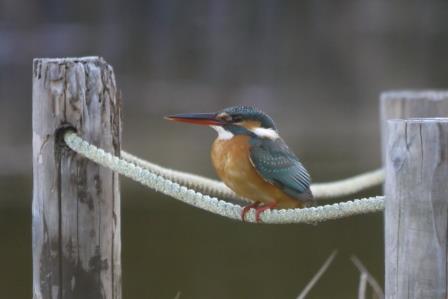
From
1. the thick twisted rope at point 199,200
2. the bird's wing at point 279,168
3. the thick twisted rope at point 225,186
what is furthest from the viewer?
the thick twisted rope at point 225,186

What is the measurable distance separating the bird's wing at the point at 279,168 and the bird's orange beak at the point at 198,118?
0.54 feet

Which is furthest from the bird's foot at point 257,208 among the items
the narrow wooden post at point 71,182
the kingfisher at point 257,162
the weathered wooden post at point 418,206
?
the weathered wooden post at point 418,206

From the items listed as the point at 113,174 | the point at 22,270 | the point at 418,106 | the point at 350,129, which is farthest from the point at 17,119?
the point at 113,174

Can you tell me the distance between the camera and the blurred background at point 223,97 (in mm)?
8875

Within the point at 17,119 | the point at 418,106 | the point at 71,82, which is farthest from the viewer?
the point at 17,119

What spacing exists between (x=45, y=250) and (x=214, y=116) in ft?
2.46

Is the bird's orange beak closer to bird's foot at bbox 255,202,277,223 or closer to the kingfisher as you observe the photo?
the kingfisher

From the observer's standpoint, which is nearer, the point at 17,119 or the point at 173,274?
the point at 173,274

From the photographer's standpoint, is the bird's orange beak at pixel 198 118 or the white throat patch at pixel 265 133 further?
the white throat patch at pixel 265 133

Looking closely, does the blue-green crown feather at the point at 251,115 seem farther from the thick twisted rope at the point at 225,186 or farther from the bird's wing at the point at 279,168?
the thick twisted rope at the point at 225,186

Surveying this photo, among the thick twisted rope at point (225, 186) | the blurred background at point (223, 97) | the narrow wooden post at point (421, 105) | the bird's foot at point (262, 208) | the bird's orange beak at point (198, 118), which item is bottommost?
the blurred background at point (223, 97)

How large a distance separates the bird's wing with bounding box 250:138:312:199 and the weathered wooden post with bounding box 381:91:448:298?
3.54ft

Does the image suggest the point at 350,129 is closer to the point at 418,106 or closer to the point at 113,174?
the point at 418,106

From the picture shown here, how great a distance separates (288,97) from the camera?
1773cm
